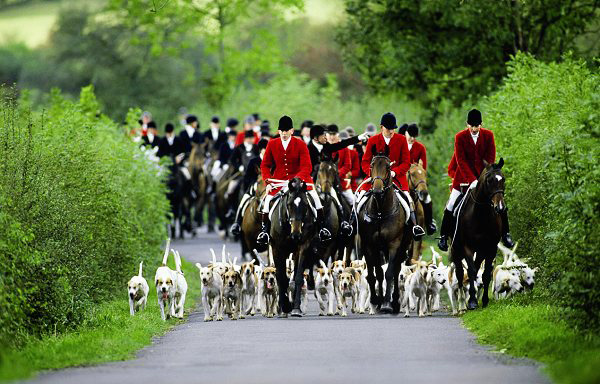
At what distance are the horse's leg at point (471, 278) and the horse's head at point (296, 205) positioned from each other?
2.25 metres

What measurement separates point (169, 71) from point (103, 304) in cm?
5128

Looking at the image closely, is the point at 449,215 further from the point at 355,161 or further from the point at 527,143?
the point at 355,161

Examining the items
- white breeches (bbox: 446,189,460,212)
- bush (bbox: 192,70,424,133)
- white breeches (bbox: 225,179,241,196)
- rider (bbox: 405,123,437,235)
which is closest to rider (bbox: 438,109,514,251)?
white breeches (bbox: 446,189,460,212)

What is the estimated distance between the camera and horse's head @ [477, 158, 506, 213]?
68.2ft

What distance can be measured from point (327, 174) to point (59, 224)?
6244 mm

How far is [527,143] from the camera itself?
2523 cm

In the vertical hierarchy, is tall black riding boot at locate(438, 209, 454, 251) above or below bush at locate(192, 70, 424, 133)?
below

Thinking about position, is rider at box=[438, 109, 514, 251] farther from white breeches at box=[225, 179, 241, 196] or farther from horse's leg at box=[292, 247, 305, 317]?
white breeches at box=[225, 179, 241, 196]

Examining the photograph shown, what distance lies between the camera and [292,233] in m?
21.7

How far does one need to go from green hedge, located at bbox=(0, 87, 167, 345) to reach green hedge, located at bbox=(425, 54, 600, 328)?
5.47 metres

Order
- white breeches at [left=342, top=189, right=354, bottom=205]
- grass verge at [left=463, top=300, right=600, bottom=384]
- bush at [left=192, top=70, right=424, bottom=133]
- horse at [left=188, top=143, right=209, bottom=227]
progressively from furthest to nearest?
bush at [left=192, top=70, right=424, bottom=133] < horse at [left=188, top=143, right=209, bottom=227] < white breeches at [left=342, top=189, right=354, bottom=205] < grass verge at [left=463, top=300, right=600, bottom=384]

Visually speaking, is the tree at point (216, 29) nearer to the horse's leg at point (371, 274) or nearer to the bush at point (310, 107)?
the bush at point (310, 107)

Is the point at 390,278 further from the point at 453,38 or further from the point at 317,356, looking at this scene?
the point at 453,38

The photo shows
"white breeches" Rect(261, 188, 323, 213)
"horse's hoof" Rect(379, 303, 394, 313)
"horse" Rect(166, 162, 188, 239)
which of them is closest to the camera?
"horse's hoof" Rect(379, 303, 394, 313)
